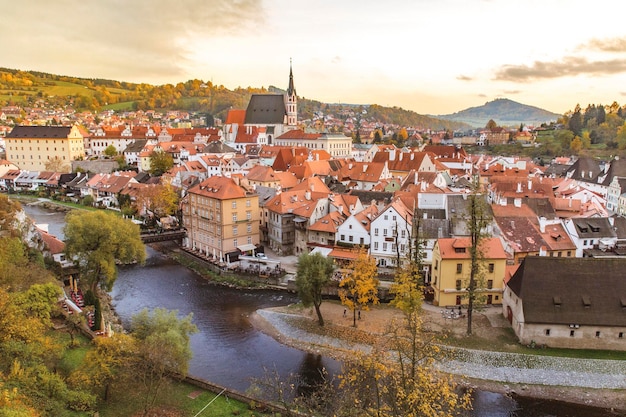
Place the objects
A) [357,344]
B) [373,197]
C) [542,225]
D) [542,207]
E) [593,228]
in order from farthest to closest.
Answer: [373,197] < [542,207] < [593,228] < [542,225] < [357,344]

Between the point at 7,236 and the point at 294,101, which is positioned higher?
the point at 294,101

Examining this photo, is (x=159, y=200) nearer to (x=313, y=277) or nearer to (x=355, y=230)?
(x=355, y=230)

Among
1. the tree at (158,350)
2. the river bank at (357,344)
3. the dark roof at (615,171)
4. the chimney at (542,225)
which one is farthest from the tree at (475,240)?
the dark roof at (615,171)

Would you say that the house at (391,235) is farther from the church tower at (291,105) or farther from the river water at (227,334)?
the church tower at (291,105)

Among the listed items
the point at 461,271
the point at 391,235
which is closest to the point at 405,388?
the point at 461,271

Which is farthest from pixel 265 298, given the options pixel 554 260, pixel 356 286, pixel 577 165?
pixel 577 165

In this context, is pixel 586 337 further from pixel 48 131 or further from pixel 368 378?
pixel 48 131

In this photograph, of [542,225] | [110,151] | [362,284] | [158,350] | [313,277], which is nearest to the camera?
[158,350]
